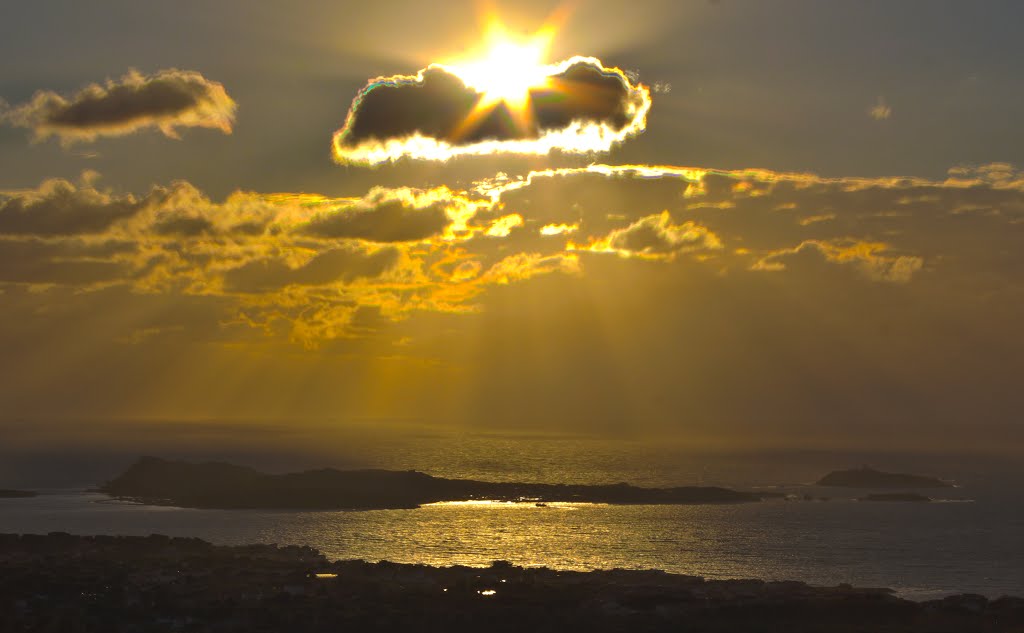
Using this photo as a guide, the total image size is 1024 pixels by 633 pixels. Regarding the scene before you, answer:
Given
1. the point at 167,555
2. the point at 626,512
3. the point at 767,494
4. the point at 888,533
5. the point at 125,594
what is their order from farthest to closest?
→ the point at 767,494 < the point at 626,512 < the point at 888,533 < the point at 167,555 < the point at 125,594

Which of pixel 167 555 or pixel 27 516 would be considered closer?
pixel 167 555

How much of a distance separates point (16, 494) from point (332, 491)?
54034 millimetres

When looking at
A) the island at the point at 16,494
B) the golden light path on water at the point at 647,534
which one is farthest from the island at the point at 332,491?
the island at the point at 16,494

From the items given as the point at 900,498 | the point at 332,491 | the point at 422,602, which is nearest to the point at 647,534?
the point at 332,491

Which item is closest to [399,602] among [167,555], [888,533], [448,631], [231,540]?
[448,631]

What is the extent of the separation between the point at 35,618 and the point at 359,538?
183 ft

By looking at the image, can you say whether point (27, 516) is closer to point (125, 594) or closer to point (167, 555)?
point (167, 555)

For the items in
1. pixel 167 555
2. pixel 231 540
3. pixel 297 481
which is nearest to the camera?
pixel 167 555

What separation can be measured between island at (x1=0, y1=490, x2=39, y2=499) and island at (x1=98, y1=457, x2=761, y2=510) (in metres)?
11.5

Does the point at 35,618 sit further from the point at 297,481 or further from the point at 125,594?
the point at 297,481

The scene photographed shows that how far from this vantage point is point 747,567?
90.6m

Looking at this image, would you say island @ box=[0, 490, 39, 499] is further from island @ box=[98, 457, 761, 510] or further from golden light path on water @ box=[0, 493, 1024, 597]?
island @ box=[98, 457, 761, 510]

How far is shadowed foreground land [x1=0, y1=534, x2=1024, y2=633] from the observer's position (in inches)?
2064

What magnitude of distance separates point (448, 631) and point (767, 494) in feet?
464
